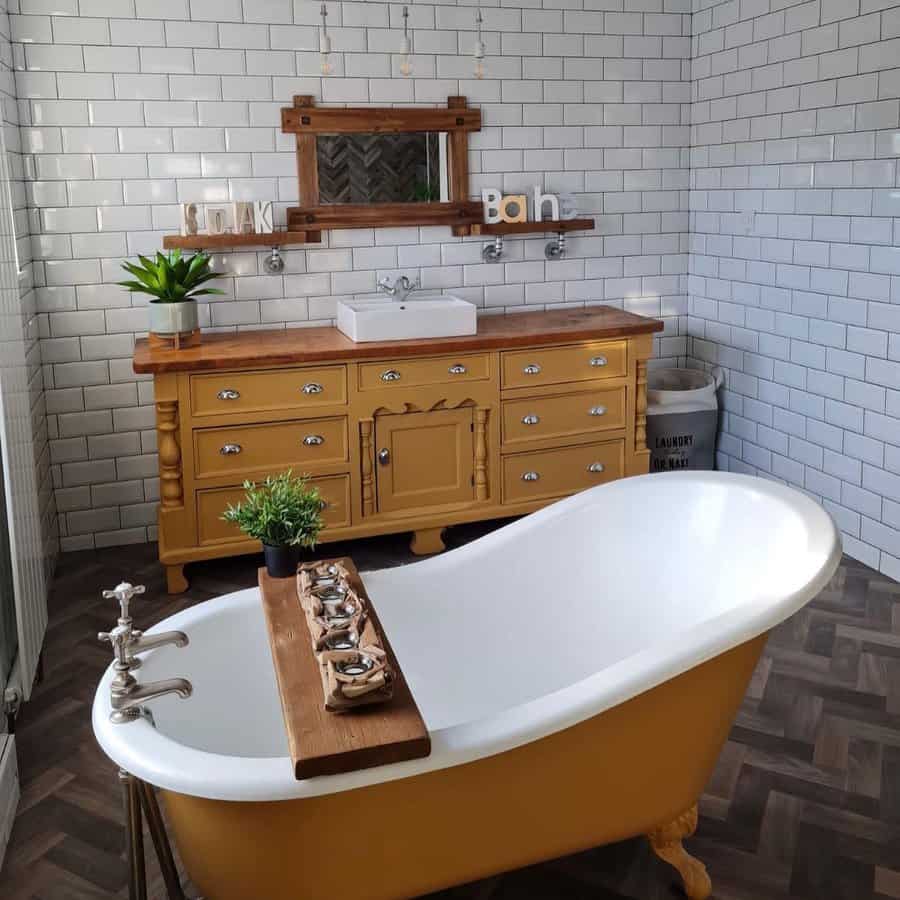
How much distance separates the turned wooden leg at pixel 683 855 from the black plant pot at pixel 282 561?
1.13 meters

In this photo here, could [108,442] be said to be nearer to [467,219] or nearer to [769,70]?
[467,219]

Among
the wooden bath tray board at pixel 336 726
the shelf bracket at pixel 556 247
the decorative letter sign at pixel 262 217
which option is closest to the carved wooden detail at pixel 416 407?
the decorative letter sign at pixel 262 217

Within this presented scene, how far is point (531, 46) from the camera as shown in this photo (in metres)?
4.96

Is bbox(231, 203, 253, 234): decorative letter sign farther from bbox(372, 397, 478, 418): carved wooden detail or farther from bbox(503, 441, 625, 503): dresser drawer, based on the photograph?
bbox(503, 441, 625, 503): dresser drawer

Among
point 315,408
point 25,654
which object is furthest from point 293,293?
point 25,654

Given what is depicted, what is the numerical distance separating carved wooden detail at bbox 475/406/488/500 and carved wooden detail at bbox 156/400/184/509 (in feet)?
4.15

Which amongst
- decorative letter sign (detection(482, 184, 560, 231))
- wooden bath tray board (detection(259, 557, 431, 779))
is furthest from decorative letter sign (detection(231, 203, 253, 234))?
wooden bath tray board (detection(259, 557, 431, 779))

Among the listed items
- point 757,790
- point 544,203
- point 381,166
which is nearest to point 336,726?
point 757,790

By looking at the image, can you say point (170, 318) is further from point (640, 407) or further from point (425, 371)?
point (640, 407)

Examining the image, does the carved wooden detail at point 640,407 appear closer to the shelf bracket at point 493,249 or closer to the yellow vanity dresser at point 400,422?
the yellow vanity dresser at point 400,422

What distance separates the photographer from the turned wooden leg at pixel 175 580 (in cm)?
420

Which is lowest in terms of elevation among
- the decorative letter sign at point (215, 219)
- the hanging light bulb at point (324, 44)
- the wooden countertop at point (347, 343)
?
the wooden countertop at point (347, 343)

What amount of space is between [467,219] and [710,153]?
1304mm

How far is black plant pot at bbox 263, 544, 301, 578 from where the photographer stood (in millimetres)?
2779
